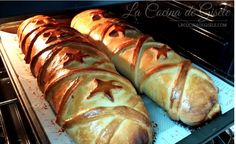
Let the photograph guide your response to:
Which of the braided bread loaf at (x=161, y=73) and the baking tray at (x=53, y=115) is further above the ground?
the braided bread loaf at (x=161, y=73)

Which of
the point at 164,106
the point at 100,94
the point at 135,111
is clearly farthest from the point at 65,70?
the point at 164,106

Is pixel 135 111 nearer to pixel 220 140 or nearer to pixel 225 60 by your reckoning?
pixel 220 140

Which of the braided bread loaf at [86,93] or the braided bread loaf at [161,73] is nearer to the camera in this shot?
the braided bread loaf at [86,93]

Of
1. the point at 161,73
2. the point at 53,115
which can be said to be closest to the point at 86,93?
the point at 53,115
